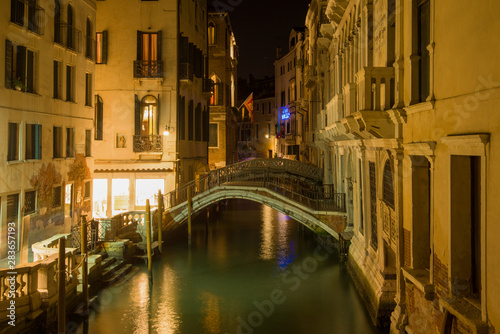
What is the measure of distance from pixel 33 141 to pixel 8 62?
99.8 inches

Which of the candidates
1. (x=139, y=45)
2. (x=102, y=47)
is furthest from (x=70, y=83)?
(x=139, y=45)

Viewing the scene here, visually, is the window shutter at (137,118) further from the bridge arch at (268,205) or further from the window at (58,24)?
the window at (58,24)

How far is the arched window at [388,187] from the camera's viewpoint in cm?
999

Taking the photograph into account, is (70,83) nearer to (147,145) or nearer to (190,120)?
(147,145)

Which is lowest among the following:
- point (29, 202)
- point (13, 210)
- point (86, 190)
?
point (13, 210)

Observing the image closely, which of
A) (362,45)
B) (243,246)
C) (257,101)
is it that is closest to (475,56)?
(362,45)

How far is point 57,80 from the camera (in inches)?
637

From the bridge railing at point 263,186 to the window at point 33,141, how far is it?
22.1 feet

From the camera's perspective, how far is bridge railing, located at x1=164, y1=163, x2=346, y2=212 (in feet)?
59.4

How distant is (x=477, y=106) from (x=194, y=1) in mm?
22033

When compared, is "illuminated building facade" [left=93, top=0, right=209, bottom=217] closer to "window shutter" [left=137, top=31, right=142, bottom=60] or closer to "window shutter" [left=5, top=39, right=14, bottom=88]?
"window shutter" [left=137, top=31, right=142, bottom=60]

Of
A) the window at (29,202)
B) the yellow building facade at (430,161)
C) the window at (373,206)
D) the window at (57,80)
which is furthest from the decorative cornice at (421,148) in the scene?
the window at (57,80)

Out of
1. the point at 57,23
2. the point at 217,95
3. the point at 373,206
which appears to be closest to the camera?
the point at 373,206

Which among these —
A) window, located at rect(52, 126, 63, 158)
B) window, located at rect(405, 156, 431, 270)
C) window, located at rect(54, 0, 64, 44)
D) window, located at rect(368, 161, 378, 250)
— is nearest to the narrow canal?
window, located at rect(368, 161, 378, 250)
